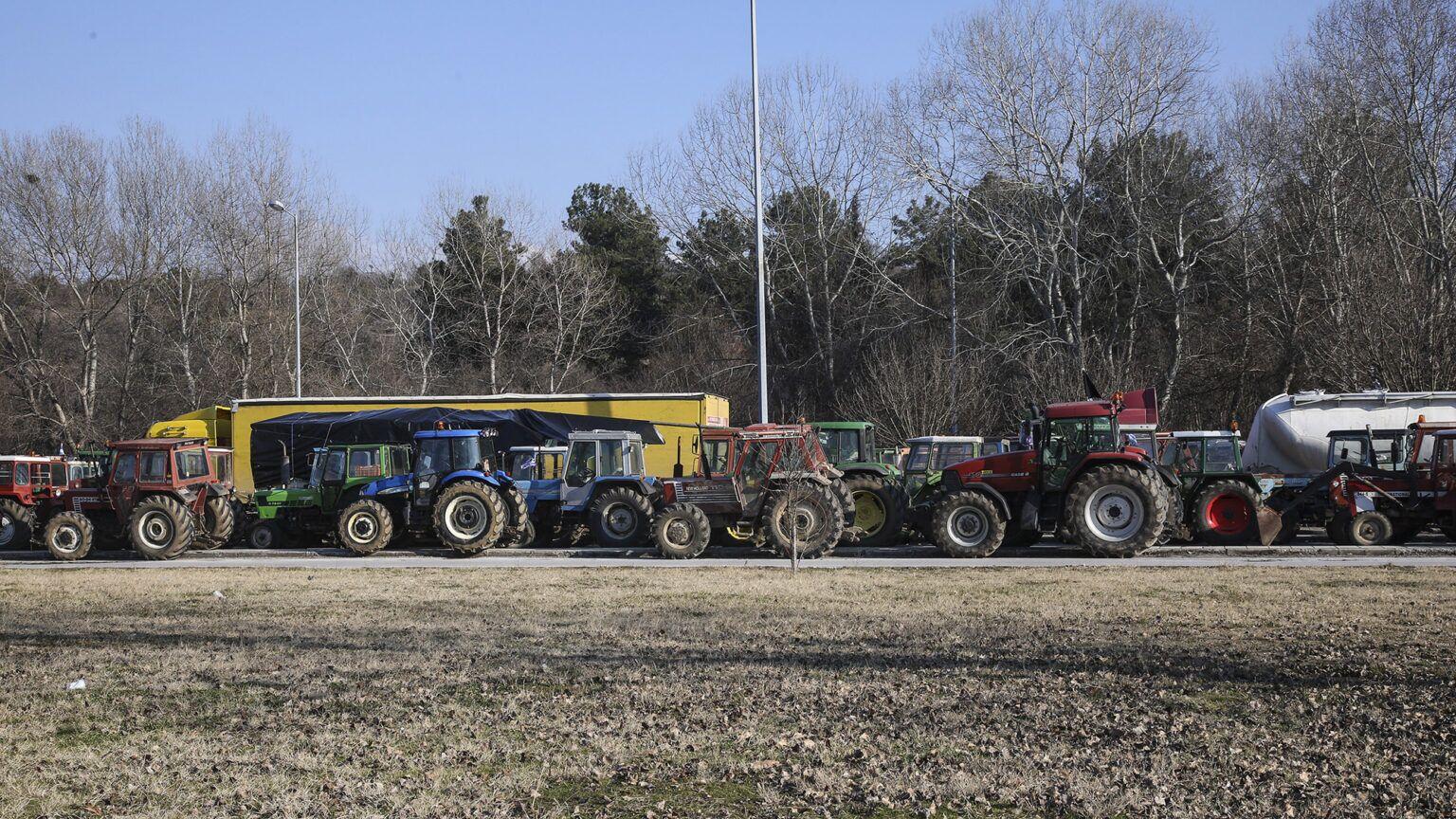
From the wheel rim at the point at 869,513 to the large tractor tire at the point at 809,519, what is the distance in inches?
83.9

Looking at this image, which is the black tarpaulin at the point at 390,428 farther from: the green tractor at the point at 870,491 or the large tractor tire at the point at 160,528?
the green tractor at the point at 870,491

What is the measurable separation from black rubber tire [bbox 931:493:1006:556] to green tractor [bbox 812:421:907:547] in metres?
2.05

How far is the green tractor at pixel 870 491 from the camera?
21.9 meters

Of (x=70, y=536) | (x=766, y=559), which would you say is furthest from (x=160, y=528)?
(x=766, y=559)

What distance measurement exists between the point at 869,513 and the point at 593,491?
5173 millimetres

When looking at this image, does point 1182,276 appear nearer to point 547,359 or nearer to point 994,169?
point 994,169

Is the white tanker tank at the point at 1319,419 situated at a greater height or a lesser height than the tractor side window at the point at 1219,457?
greater

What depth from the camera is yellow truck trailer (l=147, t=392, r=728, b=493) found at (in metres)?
28.4

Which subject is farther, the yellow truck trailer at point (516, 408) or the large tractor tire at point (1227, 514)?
the yellow truck trailer at point (516, 408)

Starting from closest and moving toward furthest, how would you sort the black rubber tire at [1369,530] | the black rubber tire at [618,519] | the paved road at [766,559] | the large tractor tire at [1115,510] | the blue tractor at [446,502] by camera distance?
the paved road at [766,559]
the large tractor tire at [1115,510]
the black rubber tire at [1369,530]
the blue tractor at [446,502]
the black rubber tire at [618,519]

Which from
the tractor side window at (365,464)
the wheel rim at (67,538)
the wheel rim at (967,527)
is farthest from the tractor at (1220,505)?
the wheel rim at (67,538)

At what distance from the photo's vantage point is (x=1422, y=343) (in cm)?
3081

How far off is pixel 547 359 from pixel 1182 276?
2453 cm

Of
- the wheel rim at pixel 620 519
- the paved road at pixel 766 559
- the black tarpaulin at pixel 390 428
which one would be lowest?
Result: the paved road at pixel 766 559
